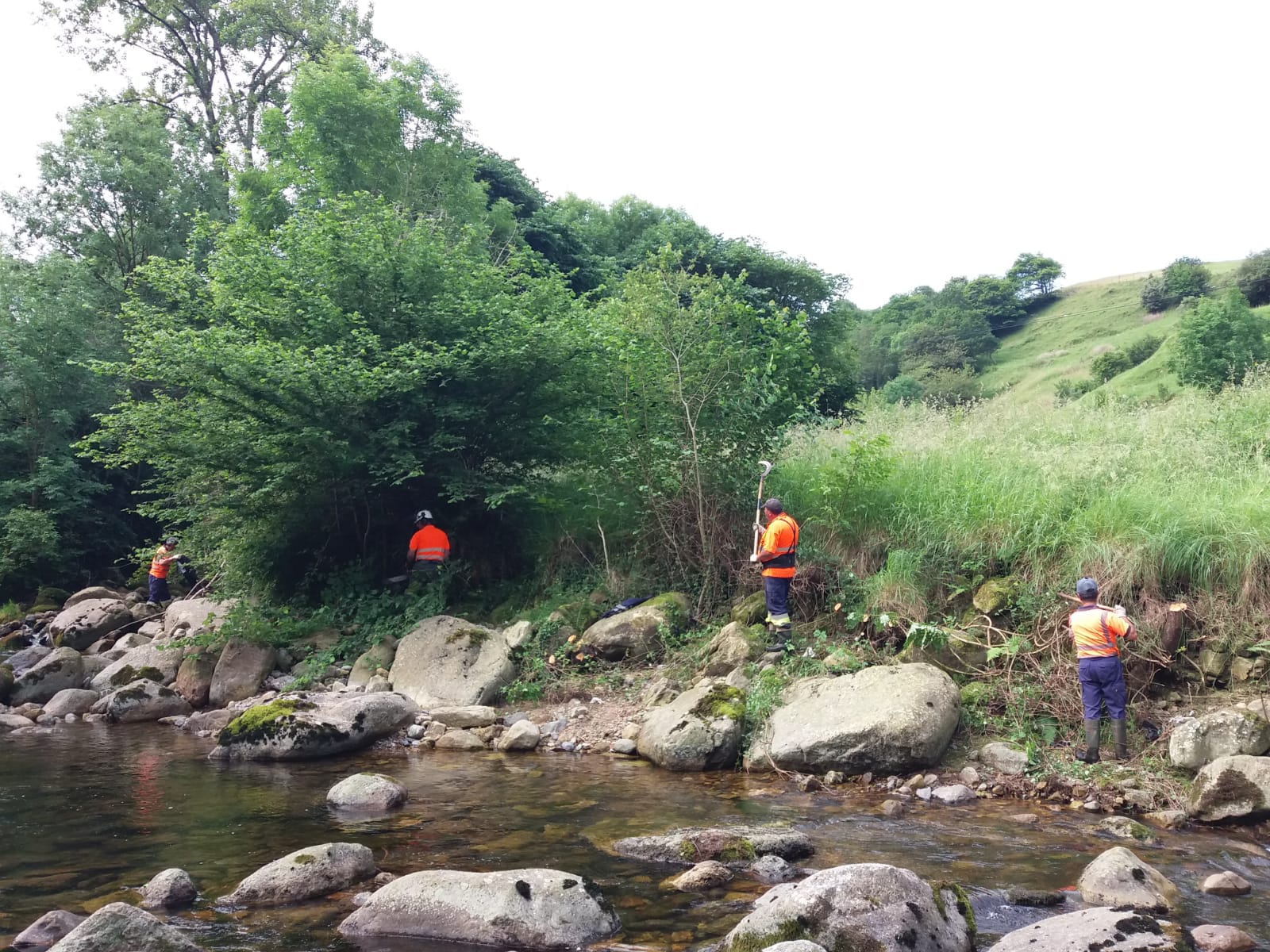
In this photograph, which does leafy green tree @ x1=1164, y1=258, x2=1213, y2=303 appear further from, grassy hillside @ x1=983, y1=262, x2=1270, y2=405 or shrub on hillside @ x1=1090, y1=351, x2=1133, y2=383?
shrub on hillside @ x1=1090, y1=351, x2=1133, y2=383

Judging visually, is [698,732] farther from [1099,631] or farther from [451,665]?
[451,665]

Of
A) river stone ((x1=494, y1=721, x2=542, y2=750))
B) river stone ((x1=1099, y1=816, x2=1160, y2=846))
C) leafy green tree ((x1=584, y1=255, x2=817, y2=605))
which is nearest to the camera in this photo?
river stone ((x1=1099, y1=816, x2=1160, y2=846))

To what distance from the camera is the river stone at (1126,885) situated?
5.44 meters

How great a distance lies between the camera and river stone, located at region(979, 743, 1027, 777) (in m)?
8.41

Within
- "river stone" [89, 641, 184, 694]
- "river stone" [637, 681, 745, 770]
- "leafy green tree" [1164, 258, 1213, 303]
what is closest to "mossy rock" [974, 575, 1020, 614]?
"river stone" [637, 681, 745, 770]

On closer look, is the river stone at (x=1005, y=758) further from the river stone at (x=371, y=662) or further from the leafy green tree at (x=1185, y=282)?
the leafy green tree at (x=1185, y=282)

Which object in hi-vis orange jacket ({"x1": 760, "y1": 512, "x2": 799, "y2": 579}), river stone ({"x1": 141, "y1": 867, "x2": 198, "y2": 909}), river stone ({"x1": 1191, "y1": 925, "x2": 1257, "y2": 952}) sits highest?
hi-vis orange jacket ({"x1": 760, "y1": 512, "x2": 799, "y2": 579})


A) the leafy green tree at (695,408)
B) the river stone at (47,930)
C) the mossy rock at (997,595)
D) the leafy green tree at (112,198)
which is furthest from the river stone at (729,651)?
the leafy green tree at (112,198)

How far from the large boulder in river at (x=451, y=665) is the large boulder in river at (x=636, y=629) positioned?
127 centimetres

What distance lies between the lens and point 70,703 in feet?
45.7

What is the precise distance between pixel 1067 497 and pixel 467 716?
779 centimetres

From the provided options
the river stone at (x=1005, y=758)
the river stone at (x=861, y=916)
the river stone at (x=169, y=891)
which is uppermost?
the river stone at (x=169, y=891)

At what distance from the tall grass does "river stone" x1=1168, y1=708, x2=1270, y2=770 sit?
1639mm

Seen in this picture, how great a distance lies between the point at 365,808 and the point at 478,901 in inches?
125
